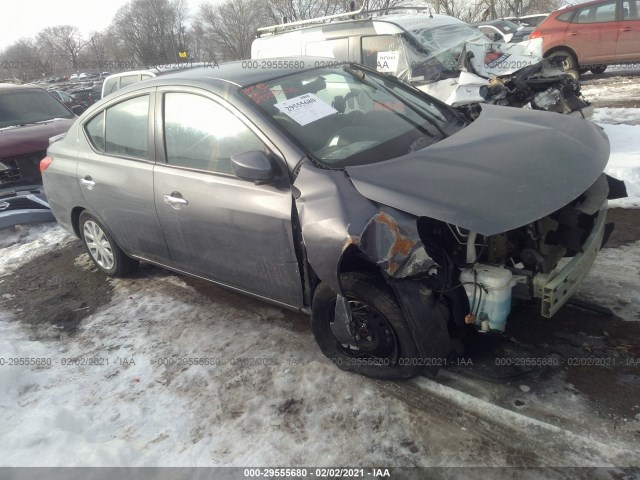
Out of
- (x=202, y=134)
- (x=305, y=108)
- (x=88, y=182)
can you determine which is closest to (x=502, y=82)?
(x=305, y=108)

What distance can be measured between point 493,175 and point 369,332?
3.52 ft

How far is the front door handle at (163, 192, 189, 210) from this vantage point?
11.1ft

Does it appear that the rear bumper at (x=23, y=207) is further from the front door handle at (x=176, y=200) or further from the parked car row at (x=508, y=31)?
the parked car row at (x=508, y=31)

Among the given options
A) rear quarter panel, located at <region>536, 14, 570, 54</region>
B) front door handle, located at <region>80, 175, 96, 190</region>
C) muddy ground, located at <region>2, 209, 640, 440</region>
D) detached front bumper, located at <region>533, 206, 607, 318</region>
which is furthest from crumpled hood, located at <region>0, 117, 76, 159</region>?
rear quarter panel, located at <region>536, 14, 570, 54</region>

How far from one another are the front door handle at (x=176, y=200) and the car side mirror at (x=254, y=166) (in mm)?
699

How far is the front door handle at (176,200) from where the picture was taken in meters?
3.39

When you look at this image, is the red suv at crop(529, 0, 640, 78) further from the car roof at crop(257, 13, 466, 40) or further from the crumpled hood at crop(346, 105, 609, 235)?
the crumpled hood at crop(346, 105, 609, 235)

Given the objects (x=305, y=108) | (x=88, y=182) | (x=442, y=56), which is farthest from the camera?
(x=442, y=56)

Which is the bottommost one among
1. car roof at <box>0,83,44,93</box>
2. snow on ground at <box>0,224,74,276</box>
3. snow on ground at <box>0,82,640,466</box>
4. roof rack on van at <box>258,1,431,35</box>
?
snow on ground at <box>0,82,640,466</box>

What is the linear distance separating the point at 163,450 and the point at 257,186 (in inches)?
60.7

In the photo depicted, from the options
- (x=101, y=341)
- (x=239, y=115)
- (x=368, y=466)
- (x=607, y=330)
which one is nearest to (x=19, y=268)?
(x=101, y=341)

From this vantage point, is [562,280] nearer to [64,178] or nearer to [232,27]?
[64,178]

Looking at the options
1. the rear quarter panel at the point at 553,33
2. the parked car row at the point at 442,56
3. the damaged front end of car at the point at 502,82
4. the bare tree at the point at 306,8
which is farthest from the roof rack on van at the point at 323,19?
the bare tree at the point at 306,8

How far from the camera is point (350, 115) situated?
11.0 ft
